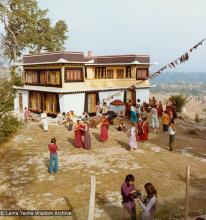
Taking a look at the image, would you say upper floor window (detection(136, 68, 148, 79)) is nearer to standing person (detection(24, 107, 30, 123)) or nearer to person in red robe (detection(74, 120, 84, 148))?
standing person (detection(24, 107, 30, 123))

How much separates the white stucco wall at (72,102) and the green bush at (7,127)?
20.9 ft

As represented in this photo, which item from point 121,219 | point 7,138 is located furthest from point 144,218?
point 7,138

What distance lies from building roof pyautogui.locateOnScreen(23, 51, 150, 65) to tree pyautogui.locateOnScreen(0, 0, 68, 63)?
9875mm

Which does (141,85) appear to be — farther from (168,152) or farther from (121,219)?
(121,219)

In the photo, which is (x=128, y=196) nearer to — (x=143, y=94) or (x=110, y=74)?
(x=110, y=74)

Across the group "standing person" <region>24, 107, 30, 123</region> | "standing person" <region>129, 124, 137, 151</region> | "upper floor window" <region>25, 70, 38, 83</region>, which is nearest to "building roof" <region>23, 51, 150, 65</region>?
"upper floor window" <region>25, 70, 38, 83</region>

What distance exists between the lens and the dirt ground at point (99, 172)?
12438mm

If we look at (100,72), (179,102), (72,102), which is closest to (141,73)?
(100,72)

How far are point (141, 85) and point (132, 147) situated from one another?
17489 millimetres

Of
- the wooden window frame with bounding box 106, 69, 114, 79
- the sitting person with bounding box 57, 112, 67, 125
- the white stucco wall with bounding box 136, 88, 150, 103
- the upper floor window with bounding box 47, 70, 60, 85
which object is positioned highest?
the wooden window frame with bounding box 106, 69, 114, 79

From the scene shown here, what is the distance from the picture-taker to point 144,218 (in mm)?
8984

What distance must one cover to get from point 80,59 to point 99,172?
15808mm

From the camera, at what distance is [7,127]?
74.0 feet

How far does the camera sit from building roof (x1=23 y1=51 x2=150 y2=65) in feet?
94.4
